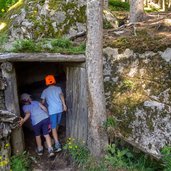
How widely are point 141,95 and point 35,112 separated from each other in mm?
2666

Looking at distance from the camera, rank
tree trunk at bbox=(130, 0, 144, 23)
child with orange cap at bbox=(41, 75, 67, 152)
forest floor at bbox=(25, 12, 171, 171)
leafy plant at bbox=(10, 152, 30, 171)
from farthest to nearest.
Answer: tree trunk at bbox=(130, 0, 144, 23) < child with orange cap at bbox=(41, 75, 67, 152) < forest floor at bbox=(25, 12, 171, 171) < leafy plant at bbox=(10, 152, 30, 171)

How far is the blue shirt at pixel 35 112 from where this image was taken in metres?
8.23

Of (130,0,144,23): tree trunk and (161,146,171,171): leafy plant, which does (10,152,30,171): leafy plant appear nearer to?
(161,146,171,171): leafy plant

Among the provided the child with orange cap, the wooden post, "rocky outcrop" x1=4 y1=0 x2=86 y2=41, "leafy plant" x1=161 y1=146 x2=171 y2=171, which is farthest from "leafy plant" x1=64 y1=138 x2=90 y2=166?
"rocky outcrop" x1=4 y1=0 x2=86 y2=41

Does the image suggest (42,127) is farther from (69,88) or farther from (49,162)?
(69,88)

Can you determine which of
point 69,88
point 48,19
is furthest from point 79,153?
point 48,19

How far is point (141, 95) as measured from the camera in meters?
7.31

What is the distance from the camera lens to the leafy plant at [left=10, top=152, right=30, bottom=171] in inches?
291

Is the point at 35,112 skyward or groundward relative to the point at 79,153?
skyward

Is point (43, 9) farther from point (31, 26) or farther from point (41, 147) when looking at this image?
point (41, 147)

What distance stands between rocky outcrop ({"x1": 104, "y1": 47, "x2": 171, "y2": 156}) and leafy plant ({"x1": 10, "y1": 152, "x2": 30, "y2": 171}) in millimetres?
2285

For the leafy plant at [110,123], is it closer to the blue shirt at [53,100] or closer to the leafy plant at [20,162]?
the blue shirt at [53,100]

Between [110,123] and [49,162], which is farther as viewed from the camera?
[49,162]

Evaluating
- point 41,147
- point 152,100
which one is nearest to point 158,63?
point 152,100
